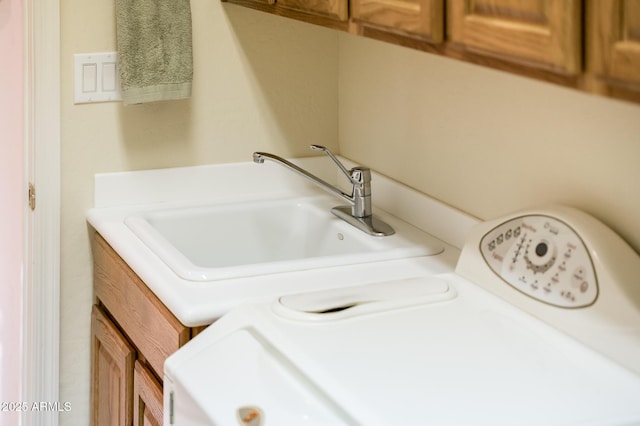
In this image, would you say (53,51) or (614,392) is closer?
(614,392)

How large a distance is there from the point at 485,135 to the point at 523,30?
707 millimetres

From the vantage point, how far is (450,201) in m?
2.09

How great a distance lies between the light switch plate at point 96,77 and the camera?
89.5 inches

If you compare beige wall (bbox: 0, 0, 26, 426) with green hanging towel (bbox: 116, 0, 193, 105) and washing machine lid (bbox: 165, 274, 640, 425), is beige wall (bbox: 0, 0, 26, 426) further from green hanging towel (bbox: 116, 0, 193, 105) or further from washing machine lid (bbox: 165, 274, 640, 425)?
washing machine lid (bbox: 165, 274, 640, 425)

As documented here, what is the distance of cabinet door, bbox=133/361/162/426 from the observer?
1.93m

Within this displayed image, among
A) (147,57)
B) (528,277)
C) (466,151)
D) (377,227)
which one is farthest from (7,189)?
(528,277)

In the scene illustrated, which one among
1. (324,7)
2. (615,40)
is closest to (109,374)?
Result: (324,7)

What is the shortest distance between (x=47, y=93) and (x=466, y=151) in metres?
0.97

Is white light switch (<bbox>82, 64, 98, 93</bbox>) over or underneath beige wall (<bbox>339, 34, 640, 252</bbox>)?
over

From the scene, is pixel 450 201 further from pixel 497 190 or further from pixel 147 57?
pixel 147 57

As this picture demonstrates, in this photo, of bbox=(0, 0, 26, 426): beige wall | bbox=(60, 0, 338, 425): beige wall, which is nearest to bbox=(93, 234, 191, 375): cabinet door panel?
bbox=(60, 0, 338, 425): beige wall

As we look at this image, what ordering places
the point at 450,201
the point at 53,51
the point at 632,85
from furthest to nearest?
the point at 53,51 < the point at 450,201 < the point at 632,85

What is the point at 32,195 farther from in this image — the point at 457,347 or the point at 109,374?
the point at 457,347

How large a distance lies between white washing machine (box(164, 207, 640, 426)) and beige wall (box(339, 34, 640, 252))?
0.09 metres
